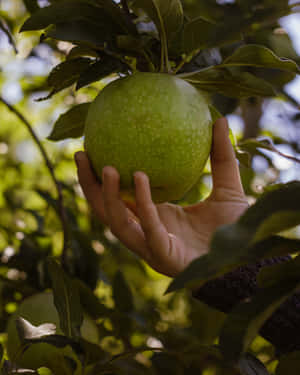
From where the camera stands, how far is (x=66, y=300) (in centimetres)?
113

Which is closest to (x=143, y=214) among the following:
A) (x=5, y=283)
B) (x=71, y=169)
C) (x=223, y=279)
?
(x=223, y=279)

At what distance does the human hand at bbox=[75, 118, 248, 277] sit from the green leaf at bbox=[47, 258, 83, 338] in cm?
18

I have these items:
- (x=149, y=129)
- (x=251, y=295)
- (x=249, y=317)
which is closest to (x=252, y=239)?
(x=249, y=317)

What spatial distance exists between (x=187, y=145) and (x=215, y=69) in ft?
0.79

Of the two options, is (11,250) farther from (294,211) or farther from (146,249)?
(294,211)

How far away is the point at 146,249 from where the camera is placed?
3.54ft

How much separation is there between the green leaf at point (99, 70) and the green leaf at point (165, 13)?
0.13 metres

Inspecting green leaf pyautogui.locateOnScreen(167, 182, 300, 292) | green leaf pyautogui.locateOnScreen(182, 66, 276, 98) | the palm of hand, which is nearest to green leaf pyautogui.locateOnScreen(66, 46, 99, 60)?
green leaf pyautogui.locateOnScreen(182, 66, 276, 98)

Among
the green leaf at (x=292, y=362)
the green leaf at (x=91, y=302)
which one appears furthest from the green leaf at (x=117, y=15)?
the green leaf at (x=91, y=302)

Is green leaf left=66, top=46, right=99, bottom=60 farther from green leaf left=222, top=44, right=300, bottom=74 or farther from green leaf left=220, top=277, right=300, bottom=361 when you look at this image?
green leaf left=220, top=277, right=300, bottom=361

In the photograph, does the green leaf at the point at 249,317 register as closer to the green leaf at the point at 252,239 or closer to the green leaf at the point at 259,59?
the green leaf at the point at 252,239

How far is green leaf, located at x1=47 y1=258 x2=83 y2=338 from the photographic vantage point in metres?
1.11

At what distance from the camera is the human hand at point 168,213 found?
947 millimetres

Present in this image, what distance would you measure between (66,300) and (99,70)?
0.57m
